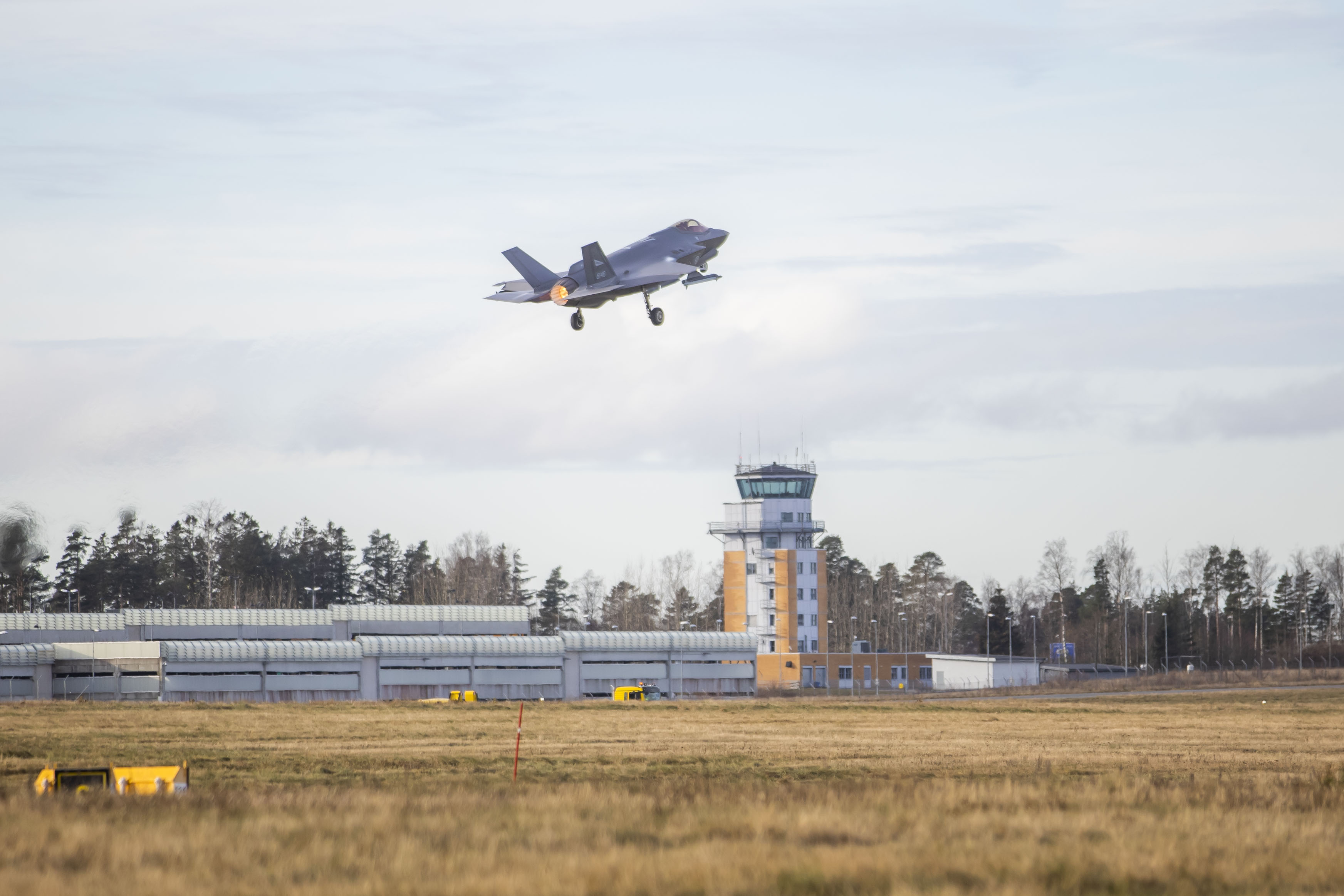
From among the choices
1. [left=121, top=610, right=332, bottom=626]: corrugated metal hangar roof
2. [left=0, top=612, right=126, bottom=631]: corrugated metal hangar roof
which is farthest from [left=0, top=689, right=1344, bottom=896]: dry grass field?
[left=0, top=612, right=126, bottom=631]: corrugated metal hangar roof

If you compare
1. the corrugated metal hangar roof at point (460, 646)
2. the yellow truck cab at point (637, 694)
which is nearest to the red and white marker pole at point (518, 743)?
the yellow truck cab at point (637, 694)

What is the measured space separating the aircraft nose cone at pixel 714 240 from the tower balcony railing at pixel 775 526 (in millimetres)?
87091

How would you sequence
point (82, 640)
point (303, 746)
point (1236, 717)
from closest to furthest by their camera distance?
point (303, 746), point (1236, 717), point (82, 640)

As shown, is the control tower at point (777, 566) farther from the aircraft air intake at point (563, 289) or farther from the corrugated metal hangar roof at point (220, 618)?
the aircraft air intake at point (563, 289)

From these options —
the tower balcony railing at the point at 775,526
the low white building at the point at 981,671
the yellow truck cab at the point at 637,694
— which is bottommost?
the low white building at the point at 981,671

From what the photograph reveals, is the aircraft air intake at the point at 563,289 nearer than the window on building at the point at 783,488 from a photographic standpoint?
Yes

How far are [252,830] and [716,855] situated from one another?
6185mm

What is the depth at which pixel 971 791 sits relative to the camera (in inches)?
981

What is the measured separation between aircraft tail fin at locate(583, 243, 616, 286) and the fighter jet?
13 mm

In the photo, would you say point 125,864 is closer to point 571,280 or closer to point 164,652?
point 571,280

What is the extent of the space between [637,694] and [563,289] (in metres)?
57.6

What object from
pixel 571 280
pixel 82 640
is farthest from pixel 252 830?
pixel 82 640

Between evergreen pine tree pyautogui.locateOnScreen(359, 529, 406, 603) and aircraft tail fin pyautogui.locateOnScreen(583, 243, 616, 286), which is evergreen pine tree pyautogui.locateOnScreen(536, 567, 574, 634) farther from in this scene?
aircraft tail fin pyautogui.locateOnScreen(583, 243, 616, 286)

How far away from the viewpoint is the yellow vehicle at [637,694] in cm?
10106
